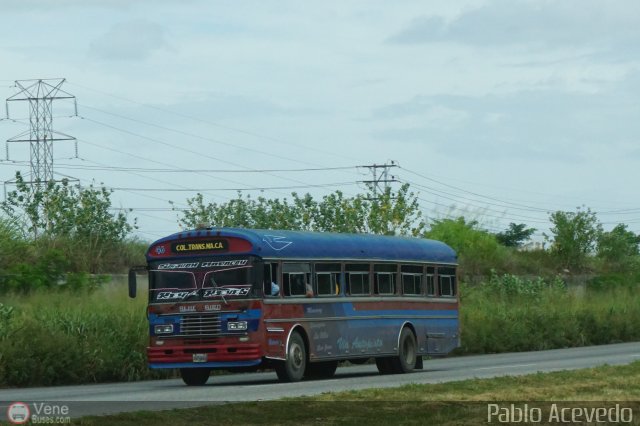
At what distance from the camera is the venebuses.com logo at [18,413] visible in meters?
16.2

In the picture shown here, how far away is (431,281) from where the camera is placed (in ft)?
111

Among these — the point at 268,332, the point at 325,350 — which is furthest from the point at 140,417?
the point at 325,350

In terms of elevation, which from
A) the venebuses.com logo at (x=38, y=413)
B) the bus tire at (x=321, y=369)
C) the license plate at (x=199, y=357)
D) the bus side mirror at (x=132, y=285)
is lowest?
the venebuses.com logo at (x=38, y=413)

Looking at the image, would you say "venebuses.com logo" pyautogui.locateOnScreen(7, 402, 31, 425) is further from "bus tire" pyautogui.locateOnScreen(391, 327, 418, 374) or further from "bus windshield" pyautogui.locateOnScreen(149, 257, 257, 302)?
"bus tire" pyautogui.locateOnScreen(391, 327, 418, 374)

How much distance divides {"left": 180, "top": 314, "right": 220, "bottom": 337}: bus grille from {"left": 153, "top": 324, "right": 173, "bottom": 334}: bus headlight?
24 cm

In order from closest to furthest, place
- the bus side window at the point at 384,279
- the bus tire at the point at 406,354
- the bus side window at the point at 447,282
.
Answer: the bus side window at the point at 384,279 → the bus tire at the point at 406,354 → the bus side window at the point at 447,282

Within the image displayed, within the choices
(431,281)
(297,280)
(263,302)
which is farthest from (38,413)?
(431,281)

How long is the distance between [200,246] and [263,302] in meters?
1.70

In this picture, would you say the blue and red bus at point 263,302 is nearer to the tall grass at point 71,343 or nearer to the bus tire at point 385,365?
the bus tire at point 385,365

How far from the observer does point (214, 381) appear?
29672 millimetres

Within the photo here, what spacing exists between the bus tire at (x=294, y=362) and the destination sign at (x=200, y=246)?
2.14m

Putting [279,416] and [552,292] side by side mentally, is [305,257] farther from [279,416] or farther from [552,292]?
[552,292]

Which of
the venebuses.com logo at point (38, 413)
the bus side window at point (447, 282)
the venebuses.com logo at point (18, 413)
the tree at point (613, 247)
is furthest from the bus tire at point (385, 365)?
the tree at point (613, 247)

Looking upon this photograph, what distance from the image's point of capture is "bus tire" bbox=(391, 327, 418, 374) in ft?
104
